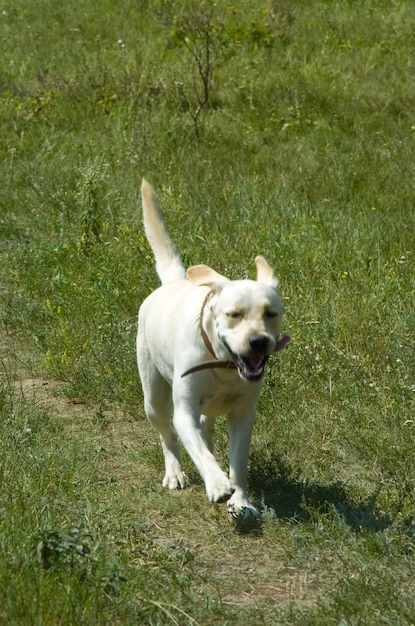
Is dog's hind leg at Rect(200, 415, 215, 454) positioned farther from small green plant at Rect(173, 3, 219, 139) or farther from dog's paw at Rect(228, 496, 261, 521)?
small green plant at Rect(173, 3, 219, 139)

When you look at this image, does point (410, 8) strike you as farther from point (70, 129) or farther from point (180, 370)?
point (180, 370)

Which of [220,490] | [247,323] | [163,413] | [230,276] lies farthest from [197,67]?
[220,490]

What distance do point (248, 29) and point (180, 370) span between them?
30.5ft

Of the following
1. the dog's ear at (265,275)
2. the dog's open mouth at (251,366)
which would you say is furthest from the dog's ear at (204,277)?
the dog's open mouth at (251,366)

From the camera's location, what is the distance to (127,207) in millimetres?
8773

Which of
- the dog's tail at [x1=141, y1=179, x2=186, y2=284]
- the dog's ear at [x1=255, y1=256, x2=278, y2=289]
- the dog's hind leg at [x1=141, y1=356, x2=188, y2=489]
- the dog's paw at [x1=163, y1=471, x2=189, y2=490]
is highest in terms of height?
the dog's ear at [x1=255, y1=256, x2=278, y2=289]

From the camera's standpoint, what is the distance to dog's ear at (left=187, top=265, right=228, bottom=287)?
4.61m

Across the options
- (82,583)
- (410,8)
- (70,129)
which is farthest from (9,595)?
(410,8)

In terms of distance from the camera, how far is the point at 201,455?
15.1 ft

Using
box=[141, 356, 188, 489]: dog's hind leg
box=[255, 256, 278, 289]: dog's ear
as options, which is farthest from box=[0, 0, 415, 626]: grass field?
box=[255, 256, 278, 289]: dog's ear

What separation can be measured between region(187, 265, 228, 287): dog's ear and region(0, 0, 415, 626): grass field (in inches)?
37.4

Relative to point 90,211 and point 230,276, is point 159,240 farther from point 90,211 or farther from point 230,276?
point 90,211

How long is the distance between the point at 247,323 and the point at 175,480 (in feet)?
3.93

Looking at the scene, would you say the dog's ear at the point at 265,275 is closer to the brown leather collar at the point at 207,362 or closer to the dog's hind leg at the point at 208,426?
the brown leather collar at the point at 207,362
